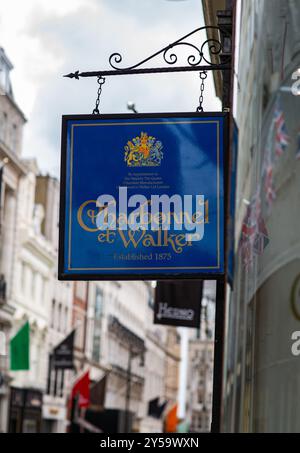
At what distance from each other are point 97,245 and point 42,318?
49.7 meters

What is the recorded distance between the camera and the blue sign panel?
7.19 meters

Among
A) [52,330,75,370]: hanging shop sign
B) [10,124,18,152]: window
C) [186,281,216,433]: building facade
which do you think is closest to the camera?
[52,330,75,370]: hanging shop sign

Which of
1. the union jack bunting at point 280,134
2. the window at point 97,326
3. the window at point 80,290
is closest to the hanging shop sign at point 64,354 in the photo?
the window at point 80,290

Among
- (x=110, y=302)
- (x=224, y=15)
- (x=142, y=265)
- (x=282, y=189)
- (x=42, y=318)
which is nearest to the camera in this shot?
(x=282, y=189)

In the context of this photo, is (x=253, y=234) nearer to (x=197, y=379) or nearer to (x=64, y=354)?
(x=64, y=354)

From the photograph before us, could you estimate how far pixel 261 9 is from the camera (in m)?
7.88

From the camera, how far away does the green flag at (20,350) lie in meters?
33.0

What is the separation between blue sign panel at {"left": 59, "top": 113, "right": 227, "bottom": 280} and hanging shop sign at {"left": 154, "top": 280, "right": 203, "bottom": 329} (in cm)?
1215

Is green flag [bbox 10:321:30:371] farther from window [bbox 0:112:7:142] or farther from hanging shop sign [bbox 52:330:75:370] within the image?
window [bbox 0:112:7:142]

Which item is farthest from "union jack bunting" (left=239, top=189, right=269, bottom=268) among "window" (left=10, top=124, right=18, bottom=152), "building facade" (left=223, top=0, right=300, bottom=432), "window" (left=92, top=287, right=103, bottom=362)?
"window" (left=92, top=287, right=103, bottom=362)

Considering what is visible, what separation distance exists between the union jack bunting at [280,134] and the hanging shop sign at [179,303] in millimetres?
12826

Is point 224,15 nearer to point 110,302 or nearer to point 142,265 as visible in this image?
point 142,265
